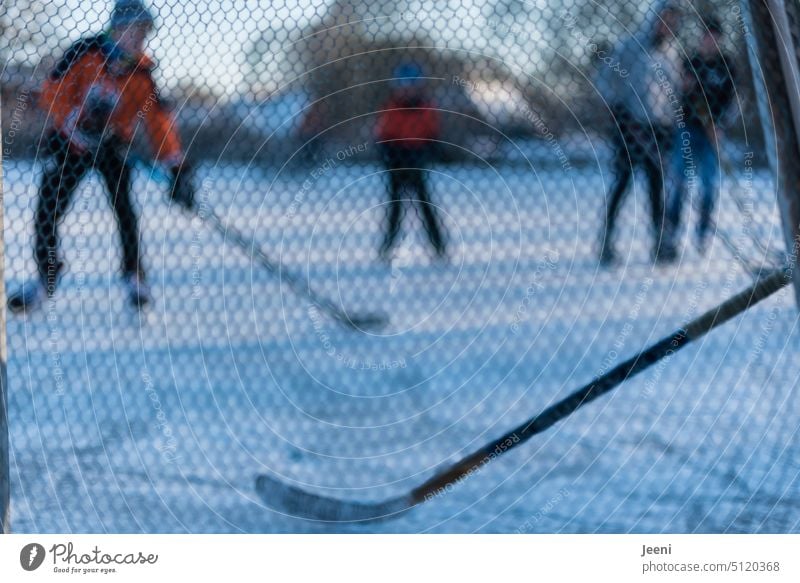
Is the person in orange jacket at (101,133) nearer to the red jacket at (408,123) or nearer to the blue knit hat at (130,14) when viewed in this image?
the blue knit hat at (130,14)

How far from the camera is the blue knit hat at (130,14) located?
3.83ft

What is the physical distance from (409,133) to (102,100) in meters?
0.32

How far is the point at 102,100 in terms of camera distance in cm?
119

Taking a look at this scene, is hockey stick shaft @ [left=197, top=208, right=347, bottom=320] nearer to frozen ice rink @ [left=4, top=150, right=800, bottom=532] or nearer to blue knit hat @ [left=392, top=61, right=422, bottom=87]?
frozen ice rink @ [left=4, top=150, right=800, bottom=532]

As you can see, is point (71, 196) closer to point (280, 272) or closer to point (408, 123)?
point (280, 272)

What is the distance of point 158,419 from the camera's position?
1.20m

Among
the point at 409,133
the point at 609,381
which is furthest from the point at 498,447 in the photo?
the point at 409,133

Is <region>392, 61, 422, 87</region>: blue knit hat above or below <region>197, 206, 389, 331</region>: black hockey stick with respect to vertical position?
above

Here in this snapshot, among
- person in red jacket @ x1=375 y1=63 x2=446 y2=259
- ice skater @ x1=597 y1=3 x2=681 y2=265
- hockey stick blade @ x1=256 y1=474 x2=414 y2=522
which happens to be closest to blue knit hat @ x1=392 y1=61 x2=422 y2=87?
person in red jacket @ x1=375 y1=63 x2=446 y2=259

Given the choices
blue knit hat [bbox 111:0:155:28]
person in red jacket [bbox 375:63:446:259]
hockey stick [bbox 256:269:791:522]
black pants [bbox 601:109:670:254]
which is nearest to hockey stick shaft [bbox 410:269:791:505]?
hockey stick [bbox 256:269:791:522]

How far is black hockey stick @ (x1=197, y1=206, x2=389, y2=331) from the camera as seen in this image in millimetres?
1182

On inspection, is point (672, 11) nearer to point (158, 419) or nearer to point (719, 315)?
point (719, 315)

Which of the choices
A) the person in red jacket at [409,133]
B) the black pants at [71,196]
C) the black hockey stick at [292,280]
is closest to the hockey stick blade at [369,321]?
the black hockey stick at [292,280]

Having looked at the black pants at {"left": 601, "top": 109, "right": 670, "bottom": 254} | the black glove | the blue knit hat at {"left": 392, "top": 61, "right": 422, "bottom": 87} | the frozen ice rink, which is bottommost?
the frozen ice rink
